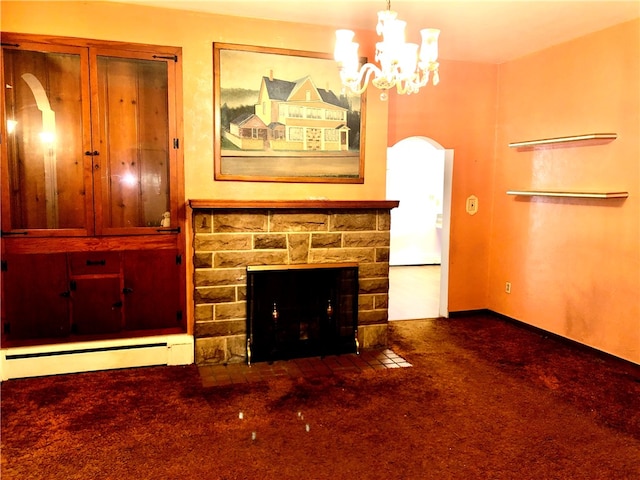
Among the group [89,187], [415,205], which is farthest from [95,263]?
[415,205]

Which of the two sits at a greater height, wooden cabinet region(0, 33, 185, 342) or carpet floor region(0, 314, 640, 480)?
wooden cabinet region(0, 33, 185, 342)

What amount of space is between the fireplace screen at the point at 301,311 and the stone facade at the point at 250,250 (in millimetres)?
81

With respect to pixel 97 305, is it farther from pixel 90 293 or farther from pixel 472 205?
pixel 472 205

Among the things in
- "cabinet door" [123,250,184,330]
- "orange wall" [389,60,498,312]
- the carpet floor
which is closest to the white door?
"orange wall" [389,60,498,312]

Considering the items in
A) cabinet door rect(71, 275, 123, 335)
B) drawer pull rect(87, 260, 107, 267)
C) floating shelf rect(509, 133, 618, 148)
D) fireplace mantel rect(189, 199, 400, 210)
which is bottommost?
cabinet door rect(71, 275, 123, 335)

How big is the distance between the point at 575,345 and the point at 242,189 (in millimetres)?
3048

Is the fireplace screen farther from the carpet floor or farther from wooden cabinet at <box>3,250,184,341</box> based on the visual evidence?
wooden cabinet at <box>3,250,184,341</box>

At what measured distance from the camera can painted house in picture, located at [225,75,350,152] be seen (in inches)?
145

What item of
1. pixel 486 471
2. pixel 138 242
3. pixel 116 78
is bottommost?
pixel 486 471

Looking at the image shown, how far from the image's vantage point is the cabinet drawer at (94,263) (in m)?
3.42

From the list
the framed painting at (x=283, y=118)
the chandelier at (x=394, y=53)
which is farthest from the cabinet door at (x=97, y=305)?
the chandelier at (x=394, y=53)

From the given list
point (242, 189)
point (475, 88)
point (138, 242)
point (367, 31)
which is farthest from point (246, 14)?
point (475, 88)

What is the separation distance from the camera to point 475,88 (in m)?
4.89

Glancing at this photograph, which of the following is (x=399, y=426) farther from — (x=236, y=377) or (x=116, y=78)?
(x=116, y=78)
